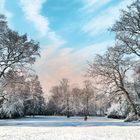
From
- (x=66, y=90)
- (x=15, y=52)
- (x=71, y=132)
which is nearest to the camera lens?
(x=71, y=132)

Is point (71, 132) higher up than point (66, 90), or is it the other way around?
point (66, 90)

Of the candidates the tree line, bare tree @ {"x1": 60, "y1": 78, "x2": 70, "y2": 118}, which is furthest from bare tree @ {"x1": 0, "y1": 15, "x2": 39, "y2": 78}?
bare tree @ {"x1": 60, "y1": 78, "x2": 70, "y2": 118}

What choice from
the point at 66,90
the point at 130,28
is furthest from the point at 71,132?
the point at 66,90

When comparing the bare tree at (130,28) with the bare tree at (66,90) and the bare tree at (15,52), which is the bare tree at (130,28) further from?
the bare tree at (66,90)

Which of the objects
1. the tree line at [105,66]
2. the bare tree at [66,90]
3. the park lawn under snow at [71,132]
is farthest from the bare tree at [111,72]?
the bare tree at [66,90]

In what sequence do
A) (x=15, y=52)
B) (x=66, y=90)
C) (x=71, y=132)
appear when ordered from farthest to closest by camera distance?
(x=66, y=90) < (x=15, y=52) < (x=71, y=132)

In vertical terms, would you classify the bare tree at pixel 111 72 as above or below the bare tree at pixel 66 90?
below

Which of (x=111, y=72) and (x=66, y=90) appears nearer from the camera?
(x=111, y=72)

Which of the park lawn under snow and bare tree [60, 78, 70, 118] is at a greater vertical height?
bare tree [60, 78, 70, 118]

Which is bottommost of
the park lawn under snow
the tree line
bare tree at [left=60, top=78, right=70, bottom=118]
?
the park lawn under snow

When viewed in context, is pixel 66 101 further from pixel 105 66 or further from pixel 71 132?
pixel 71 132

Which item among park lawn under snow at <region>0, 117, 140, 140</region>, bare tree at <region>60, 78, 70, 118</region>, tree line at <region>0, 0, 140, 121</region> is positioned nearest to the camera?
park lawn under snow at <region>0, 117, 140, 140</region>

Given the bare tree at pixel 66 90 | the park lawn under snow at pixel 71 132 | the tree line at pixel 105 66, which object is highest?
the bare tree at pixel 66 90

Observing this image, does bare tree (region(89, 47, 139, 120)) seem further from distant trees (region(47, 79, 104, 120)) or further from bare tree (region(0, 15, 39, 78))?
distant trees (region(47, 79, 104, 120))
